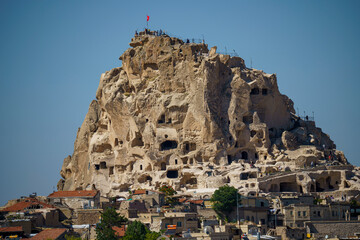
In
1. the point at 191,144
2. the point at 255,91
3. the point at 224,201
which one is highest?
the point at 255,91

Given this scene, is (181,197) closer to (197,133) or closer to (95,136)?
(197,133)

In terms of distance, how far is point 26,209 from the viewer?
79812 millimetres

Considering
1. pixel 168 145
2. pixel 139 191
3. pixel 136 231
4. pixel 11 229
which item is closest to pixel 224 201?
pixel 136 231

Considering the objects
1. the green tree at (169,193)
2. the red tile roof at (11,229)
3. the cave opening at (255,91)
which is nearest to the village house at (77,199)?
the green tree at (169,193)

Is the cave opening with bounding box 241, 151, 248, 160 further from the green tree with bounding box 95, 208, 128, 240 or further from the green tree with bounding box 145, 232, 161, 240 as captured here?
the green tree with bounding box 145, 232, 161, 240

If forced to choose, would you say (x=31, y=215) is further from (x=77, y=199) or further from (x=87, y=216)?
(x=77, y=199)

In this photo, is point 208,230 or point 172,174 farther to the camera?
point 172,174

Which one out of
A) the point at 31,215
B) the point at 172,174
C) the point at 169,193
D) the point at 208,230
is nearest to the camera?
the point at 208,230

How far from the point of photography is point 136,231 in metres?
68.4

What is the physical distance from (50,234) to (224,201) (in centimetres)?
1991

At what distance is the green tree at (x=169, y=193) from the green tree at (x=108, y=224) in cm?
1255

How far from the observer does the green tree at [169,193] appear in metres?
87.5

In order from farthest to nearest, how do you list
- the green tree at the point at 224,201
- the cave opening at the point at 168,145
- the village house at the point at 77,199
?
1. the cave opening at the point at 168,145
2. the village house at the point at 77,199
3. the green tree at the point at 224,201

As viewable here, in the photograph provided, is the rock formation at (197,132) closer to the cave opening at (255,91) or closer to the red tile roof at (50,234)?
the cave opening at (255,91)
